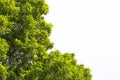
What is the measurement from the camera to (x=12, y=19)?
155 ft

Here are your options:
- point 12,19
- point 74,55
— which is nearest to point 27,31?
point 12,19

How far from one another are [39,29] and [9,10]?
11.7 feet

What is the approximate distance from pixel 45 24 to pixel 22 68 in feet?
14.0

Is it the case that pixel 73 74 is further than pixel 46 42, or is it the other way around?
pixel 46 42

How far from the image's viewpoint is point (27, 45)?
4662 centimetres

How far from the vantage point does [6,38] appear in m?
47.2

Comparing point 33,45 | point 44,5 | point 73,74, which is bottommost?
point 73,74

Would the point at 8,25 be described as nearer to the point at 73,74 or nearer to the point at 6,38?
the point at 6,38

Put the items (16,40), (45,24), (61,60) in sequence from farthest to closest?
(45,24), (16,40), (61,60)

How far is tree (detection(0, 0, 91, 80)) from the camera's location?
44.5 m

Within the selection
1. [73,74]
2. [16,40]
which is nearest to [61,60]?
[73,74]

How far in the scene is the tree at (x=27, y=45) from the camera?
1753 inches

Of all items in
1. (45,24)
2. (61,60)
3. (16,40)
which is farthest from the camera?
(45,24)

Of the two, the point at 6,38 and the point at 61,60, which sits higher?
the point at 6,38
